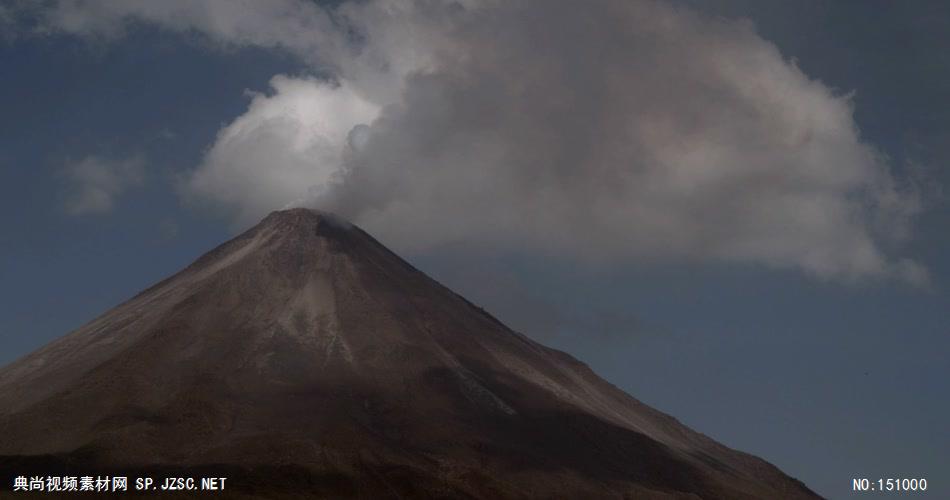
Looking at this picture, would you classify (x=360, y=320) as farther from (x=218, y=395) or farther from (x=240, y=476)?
(x=240, y=476)

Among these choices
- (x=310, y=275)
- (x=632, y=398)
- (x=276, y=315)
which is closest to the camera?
(x=276, y=315)

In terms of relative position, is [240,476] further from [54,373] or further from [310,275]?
[310,275]

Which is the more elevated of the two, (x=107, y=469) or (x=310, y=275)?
(x=310, y=275)

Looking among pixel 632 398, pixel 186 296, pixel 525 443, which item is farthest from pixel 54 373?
pixel 632 398

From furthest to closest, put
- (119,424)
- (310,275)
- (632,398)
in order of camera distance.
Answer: (632,398) < (310,275) < (119,424)

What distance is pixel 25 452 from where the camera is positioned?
10612 cm

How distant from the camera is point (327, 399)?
121 metres

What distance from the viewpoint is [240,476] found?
101m

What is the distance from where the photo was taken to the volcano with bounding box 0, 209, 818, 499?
349ft

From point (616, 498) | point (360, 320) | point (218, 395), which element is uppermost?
point (360, 320)

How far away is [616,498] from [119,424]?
4840 centimetres

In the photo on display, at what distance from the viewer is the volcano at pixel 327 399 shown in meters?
106

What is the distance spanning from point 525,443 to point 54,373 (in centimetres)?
5264

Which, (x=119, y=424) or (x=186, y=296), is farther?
(x=186, y=296)
